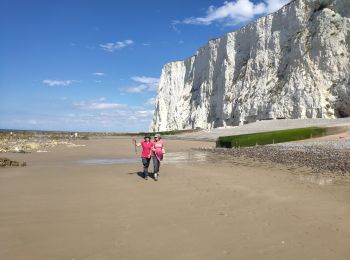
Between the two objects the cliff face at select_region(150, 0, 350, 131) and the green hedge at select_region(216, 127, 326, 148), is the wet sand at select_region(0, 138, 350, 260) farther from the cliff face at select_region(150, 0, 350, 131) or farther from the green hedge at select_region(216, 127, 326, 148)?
the cliff face at select_region(150, 0, 350, 131)

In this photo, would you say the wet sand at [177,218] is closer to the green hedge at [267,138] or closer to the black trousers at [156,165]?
the black trousers at [156,165]

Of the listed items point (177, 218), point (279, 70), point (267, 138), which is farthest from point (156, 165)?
point (279, 70)

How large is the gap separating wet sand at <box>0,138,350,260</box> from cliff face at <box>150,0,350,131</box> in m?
47.1

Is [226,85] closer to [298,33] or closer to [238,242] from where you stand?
[298,33]

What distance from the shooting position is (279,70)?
61.9 metres

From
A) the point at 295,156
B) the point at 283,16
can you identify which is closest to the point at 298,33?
the point at 283,16

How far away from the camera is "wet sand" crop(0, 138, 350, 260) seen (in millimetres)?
4660

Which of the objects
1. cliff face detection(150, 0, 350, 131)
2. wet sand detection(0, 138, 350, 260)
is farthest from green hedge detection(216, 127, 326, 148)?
cliff face detection(150, 0, 350, 131)

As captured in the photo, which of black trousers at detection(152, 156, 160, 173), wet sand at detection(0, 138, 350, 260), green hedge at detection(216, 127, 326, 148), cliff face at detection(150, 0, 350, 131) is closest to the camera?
wet sand at detection(0, 138, 350, 260)

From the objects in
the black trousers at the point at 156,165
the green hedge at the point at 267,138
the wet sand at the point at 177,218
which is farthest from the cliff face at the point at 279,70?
the wet sand at the point at 177,218

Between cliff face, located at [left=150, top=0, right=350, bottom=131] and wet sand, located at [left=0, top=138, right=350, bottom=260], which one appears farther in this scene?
cliff face, located at [left=150, top=0, right=350, bottom=131]

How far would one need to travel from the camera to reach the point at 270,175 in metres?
11.5

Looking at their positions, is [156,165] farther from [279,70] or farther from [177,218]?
[279,70]

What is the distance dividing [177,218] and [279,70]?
2337 inches
